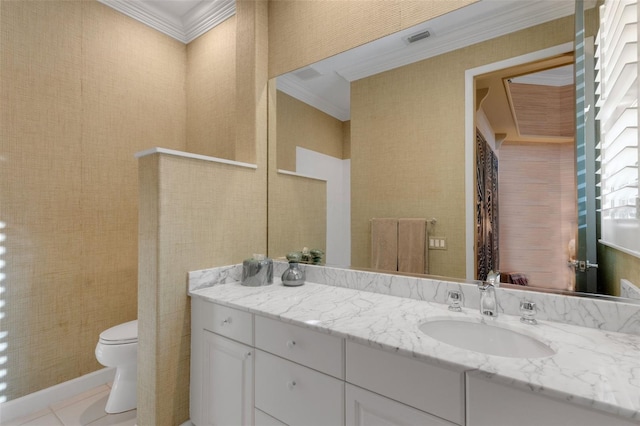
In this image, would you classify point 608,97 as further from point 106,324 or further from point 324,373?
point 106,324

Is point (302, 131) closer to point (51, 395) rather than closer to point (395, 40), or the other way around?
point (395, 40)

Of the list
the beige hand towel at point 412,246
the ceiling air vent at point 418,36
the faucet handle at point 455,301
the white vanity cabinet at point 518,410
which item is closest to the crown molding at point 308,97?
the ceiling air vent at point 418,36

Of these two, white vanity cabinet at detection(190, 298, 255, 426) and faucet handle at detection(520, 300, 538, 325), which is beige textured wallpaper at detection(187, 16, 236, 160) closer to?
white vanity cabinet at detection(190, 298, 255, 426)

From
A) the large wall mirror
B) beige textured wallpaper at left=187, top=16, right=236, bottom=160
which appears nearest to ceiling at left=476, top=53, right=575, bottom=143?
the large wall mirror

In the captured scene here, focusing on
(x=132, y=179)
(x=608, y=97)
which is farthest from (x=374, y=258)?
(x=132, y=179)

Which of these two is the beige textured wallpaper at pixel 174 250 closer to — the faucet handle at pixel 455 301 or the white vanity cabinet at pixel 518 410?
the faucet handle at pixel 455 301

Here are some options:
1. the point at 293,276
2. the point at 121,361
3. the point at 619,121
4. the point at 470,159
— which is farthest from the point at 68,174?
the point at 619,121

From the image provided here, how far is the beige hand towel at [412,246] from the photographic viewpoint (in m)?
1.50

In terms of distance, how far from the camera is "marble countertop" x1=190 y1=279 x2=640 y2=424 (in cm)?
75

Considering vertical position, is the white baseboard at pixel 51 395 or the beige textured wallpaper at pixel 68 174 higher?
the beige textured wallpaper at pixel 68 174

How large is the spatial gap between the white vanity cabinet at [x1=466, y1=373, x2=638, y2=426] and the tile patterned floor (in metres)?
1.95

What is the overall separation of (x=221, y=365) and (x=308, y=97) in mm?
1619

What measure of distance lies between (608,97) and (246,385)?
1832mm

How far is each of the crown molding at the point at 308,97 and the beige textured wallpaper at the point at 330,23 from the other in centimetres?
7
